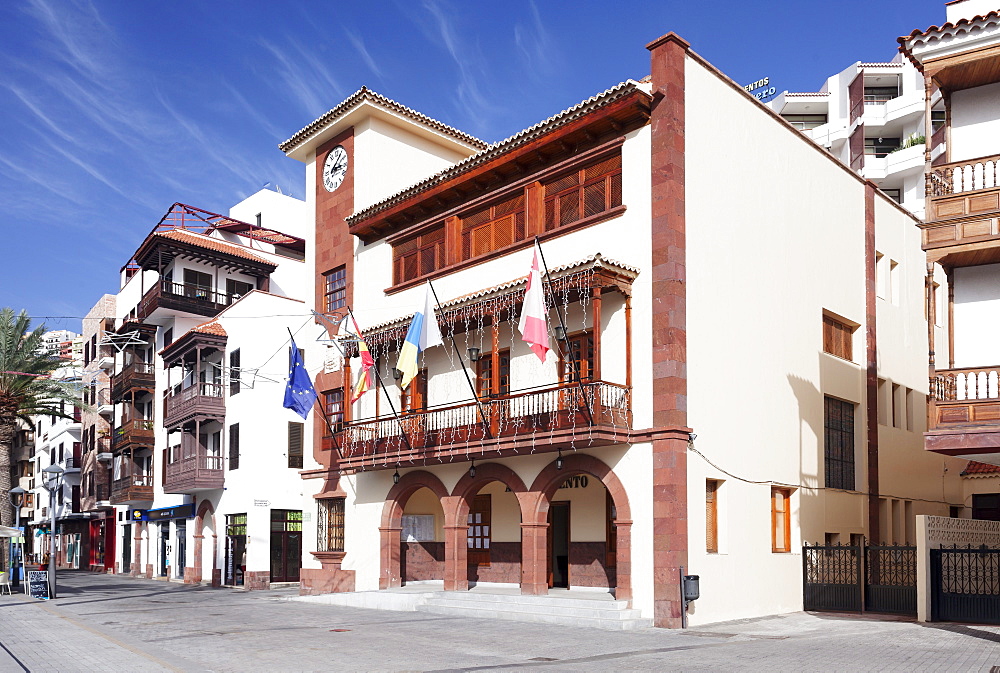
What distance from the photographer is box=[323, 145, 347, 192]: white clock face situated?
101ft

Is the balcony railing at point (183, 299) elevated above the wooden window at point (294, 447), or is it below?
above

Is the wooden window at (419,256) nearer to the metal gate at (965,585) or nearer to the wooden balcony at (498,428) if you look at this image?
the wooden balcony at (498,428)

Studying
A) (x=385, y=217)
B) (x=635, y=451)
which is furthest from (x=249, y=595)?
(x=635, y=451)

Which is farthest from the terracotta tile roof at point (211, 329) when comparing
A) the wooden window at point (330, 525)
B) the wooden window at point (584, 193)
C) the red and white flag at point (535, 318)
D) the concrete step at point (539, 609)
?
the red and white flag at point (535, 318)

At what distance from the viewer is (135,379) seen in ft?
156

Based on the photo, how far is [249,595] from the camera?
105ft

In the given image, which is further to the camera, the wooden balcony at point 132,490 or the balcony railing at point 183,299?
the wooden balcony at point 132,490

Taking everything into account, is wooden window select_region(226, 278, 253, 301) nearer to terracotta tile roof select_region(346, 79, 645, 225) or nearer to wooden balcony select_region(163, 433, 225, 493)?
wooden balcony select_region(163, 433, 225, 493)

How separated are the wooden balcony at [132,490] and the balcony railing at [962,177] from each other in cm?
3818

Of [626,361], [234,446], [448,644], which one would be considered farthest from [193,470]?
[448,644]

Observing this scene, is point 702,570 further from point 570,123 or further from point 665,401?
point 570,123

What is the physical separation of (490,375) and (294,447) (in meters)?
14.2

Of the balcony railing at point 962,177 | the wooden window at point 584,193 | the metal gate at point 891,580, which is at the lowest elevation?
the metal gate at point 891,580

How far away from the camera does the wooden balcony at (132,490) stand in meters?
45.9
